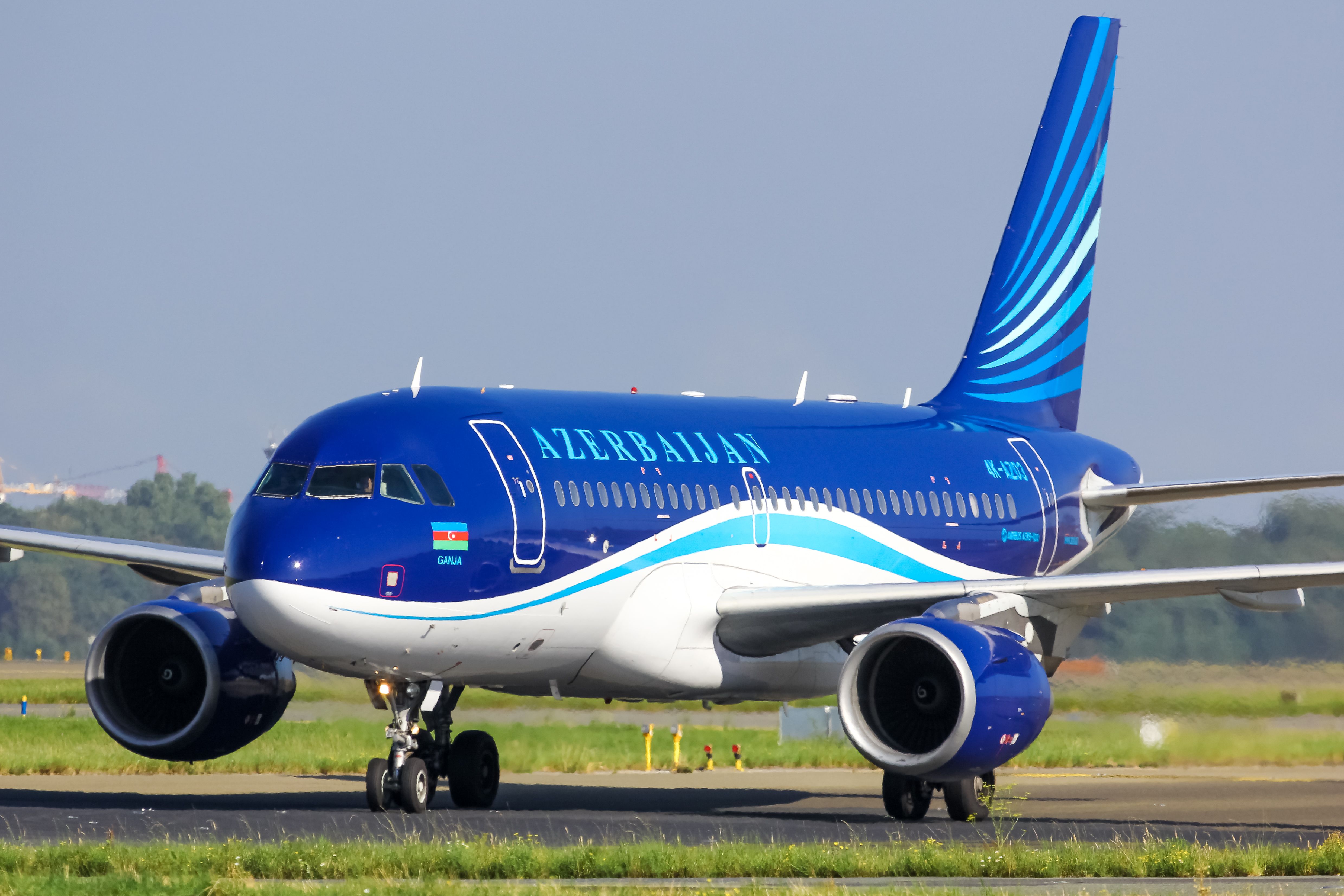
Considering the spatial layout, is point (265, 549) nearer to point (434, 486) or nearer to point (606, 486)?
point (434, 486)

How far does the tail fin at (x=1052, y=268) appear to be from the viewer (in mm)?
30891

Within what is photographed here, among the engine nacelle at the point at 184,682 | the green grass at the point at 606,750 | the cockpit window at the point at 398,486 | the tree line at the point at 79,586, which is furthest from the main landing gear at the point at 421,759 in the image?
the tree line at the point at 79,586

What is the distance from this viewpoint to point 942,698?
21.2m

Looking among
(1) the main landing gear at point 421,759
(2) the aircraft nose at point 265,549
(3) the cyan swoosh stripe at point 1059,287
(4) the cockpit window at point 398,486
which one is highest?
(3) the cyan swoosh stripe at point 1059,287

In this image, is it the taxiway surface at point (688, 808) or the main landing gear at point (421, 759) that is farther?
the main landing gear at point (421, 759)

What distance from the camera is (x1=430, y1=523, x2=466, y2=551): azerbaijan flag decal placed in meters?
20.1

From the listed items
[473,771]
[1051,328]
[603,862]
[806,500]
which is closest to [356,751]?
[473,771]

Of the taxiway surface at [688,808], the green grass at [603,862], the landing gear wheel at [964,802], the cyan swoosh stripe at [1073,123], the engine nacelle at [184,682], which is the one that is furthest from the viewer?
the cyan swoosh stripe at [1073,123]

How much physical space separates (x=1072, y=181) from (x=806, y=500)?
993 cm

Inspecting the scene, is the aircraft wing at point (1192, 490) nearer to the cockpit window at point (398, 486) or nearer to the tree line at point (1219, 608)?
the tree line at point (1219, 608)

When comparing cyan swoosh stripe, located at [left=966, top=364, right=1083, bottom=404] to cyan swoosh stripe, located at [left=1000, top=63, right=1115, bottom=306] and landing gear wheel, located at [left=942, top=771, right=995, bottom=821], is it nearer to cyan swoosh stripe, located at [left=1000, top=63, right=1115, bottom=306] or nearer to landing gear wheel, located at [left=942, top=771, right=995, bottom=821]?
cyan swoosh stripe, located at [left=1000, top=63, right=1115, bottom=306]

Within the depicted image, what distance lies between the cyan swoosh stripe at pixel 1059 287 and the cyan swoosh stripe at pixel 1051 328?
6.4 inches

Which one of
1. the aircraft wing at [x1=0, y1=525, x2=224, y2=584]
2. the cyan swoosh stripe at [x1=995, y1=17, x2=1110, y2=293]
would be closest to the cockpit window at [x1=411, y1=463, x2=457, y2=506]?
the aircraft wing at [x1=0, y1=525, x2=224, y2=584]

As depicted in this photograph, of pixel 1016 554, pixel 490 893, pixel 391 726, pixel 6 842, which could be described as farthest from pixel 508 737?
pixel 490 893
